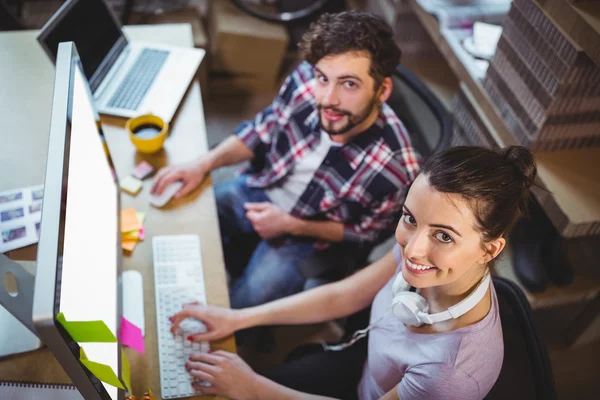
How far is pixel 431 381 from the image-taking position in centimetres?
95

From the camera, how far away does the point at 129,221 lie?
133cm

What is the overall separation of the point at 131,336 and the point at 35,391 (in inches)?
7.9

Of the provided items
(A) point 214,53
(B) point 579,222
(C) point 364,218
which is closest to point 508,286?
(B) point 579,222

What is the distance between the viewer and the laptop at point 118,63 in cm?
151

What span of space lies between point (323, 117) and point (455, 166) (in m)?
0.58

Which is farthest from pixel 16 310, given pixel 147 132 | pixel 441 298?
pixel 441 298

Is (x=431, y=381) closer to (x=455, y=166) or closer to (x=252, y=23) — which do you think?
(x=455, y=166)

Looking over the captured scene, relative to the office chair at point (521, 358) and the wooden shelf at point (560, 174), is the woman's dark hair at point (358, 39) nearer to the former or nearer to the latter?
the wooden shelf at point (560, 174)

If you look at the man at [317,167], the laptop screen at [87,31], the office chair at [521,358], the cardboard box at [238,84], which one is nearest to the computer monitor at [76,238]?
the man at [317,167]

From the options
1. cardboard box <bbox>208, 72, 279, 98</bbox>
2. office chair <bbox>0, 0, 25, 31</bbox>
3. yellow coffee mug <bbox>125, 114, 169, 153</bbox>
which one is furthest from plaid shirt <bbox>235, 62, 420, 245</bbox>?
cardboard box <bbox>208, 72, 279, 98</bbox>

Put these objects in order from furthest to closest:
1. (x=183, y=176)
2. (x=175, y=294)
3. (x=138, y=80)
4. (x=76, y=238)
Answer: (x=138, y=80) < (x=183, y=176) < (x=175, y=294) < (x=76, y=238)

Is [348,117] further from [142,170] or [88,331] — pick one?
[88,331]

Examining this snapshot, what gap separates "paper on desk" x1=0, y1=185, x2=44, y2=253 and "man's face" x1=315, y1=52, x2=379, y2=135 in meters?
0.75

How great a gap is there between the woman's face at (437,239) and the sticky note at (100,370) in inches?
21.1
